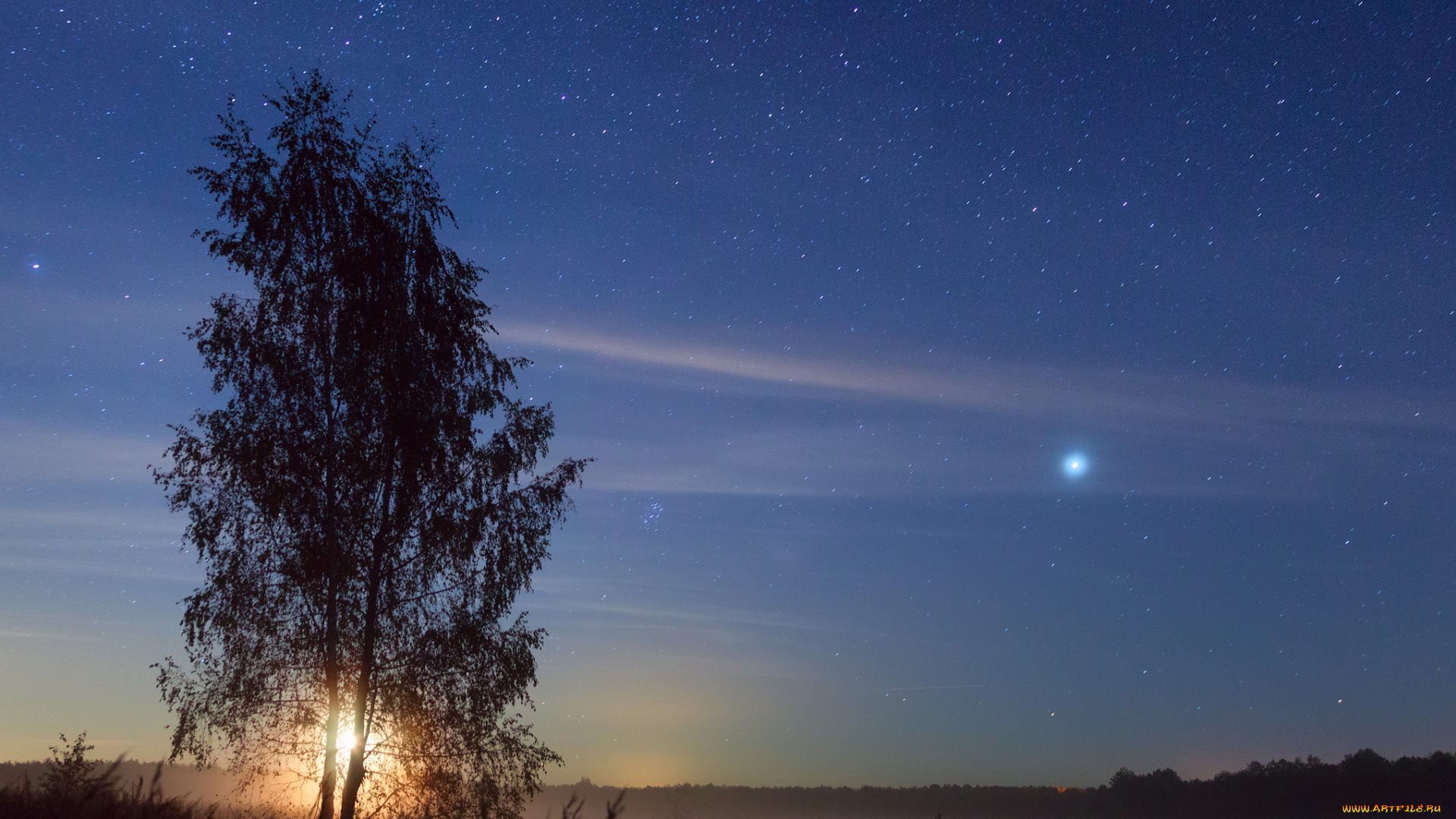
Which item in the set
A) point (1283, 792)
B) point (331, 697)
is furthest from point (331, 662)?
point (1283, 792)

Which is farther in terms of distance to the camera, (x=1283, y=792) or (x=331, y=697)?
(x=1283, y=792)

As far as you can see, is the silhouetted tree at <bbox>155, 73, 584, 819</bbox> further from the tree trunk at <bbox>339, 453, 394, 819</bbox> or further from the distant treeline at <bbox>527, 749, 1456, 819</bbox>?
the distant treeline at <bbox>527, 749, 1456, 819</bbox>

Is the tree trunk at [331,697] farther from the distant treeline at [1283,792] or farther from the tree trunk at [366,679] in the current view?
the distant treeline at [1283,792]

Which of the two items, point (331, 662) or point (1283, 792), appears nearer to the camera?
point (331, 662)

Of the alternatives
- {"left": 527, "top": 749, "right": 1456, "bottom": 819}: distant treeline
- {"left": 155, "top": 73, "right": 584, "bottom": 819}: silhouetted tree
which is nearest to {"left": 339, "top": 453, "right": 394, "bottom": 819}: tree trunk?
{"left": 155, "top": 73, "right": 584, "bottom": 819}: silhouetted tree

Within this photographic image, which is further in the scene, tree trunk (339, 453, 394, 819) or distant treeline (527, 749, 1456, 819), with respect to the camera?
distant treeline (527, 749, 1456, 819)

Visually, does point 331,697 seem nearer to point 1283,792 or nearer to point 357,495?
point 357,495

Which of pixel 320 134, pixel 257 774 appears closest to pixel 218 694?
pixel 257 774

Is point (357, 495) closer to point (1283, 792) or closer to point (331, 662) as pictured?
point (331, 662)

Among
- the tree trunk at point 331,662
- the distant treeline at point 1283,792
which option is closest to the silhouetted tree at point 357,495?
the tree trunk at point 331,662

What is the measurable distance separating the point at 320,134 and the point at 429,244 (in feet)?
11.2

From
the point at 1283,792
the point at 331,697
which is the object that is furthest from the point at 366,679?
the point at 1283,792

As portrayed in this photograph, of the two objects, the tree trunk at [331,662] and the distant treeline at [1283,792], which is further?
the distant treeline at [1283,792]

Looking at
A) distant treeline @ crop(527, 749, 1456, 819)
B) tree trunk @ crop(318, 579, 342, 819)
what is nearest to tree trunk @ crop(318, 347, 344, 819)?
tree trunk @ crop(318, 579, 342, 819)
